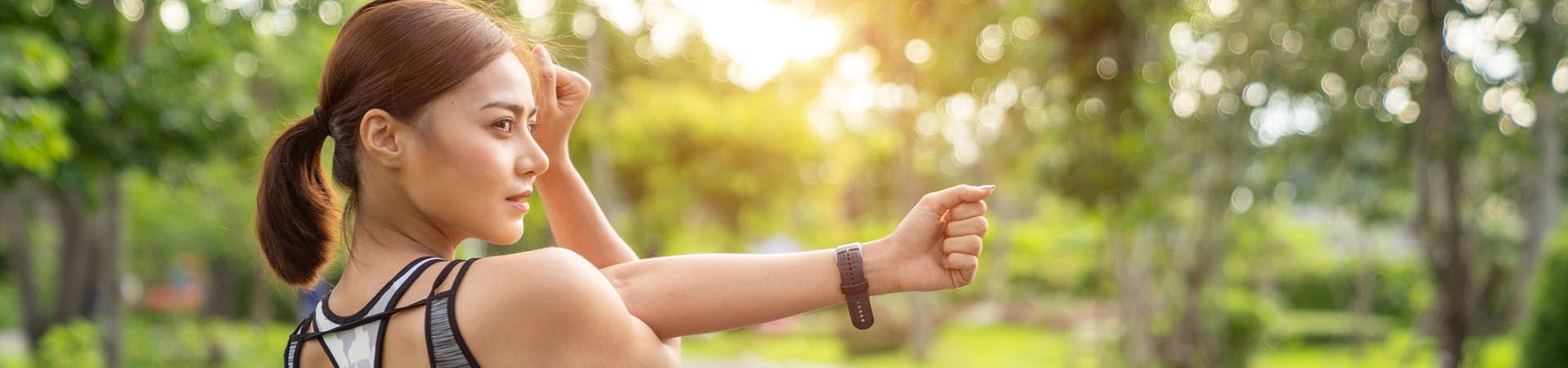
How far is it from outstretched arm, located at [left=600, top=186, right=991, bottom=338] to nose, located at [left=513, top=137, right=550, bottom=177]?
6.2 inches

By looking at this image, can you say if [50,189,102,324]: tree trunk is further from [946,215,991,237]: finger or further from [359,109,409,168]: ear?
[946,215,991,237]: finger

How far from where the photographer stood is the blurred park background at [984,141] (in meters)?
5.32

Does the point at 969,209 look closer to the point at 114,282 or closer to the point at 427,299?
the point at 427,299

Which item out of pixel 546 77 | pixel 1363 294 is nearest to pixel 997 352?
pixel 1363 294

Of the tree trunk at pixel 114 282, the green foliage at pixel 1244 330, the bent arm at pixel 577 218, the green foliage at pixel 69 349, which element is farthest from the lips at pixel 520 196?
the green foliage at pixel 1244 330

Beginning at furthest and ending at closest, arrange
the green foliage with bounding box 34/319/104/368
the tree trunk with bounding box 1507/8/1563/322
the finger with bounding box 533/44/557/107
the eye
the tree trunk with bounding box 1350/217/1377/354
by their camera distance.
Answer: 1. the tree trunk with bounding box 1350/217/1377/354
2. the tree trunk with bounding box 1507/8/1563/322
3. the green foliage with bounding box 34/319/104/368
4. the finger with bounding box 533/44/557/107
5. the eye

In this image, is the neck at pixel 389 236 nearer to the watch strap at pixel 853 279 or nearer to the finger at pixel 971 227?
the watch strap at pixel 853 279

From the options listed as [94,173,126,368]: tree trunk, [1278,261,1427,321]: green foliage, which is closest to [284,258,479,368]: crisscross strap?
[94,173,126,368]: tree trunk

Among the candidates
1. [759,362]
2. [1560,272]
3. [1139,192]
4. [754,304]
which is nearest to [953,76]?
[1139,192]

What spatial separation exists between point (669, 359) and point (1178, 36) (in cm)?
802

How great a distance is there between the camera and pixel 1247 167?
8.07m

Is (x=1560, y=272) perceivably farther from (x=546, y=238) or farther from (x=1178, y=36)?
(x=546, y=238)

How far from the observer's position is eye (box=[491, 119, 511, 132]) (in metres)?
1.24

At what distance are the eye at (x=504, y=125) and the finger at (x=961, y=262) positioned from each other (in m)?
0.46
